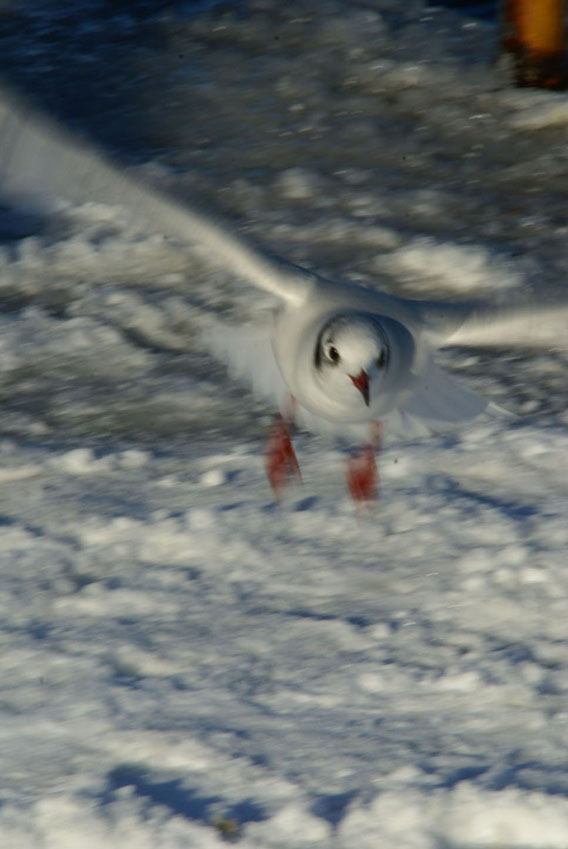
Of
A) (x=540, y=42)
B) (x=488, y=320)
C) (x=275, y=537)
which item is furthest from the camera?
(x=540, y=42)

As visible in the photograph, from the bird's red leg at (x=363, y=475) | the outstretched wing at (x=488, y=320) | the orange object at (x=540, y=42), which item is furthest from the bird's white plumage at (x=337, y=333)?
the orange object at (x=540, y=42)

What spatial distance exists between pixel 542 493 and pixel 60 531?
1.10 m

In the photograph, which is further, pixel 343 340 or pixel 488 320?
pixel 488 320

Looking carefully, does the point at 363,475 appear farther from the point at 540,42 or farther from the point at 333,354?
the point at 540,42

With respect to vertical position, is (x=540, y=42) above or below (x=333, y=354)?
above

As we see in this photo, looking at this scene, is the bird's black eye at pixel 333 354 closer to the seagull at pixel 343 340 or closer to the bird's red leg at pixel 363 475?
the seagull at pixel 343 340

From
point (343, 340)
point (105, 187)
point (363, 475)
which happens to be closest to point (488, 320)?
point (343, 340)

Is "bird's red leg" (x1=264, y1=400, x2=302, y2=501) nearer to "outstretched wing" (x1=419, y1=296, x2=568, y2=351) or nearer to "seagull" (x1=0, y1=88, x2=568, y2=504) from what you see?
"seagull" (x1=0, y1=88, x2=568, y2=504)

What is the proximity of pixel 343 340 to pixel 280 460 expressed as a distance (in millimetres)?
322

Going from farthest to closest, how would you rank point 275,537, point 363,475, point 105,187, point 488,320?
point 105,187 < point 488,320 < point 363,475 < point 275,537

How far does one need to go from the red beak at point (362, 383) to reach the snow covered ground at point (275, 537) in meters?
0.22

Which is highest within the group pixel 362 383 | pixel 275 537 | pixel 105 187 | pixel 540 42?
pixel 540 42

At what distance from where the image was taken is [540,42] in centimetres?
516

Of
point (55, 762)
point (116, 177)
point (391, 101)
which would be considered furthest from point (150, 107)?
point (55, 762)
